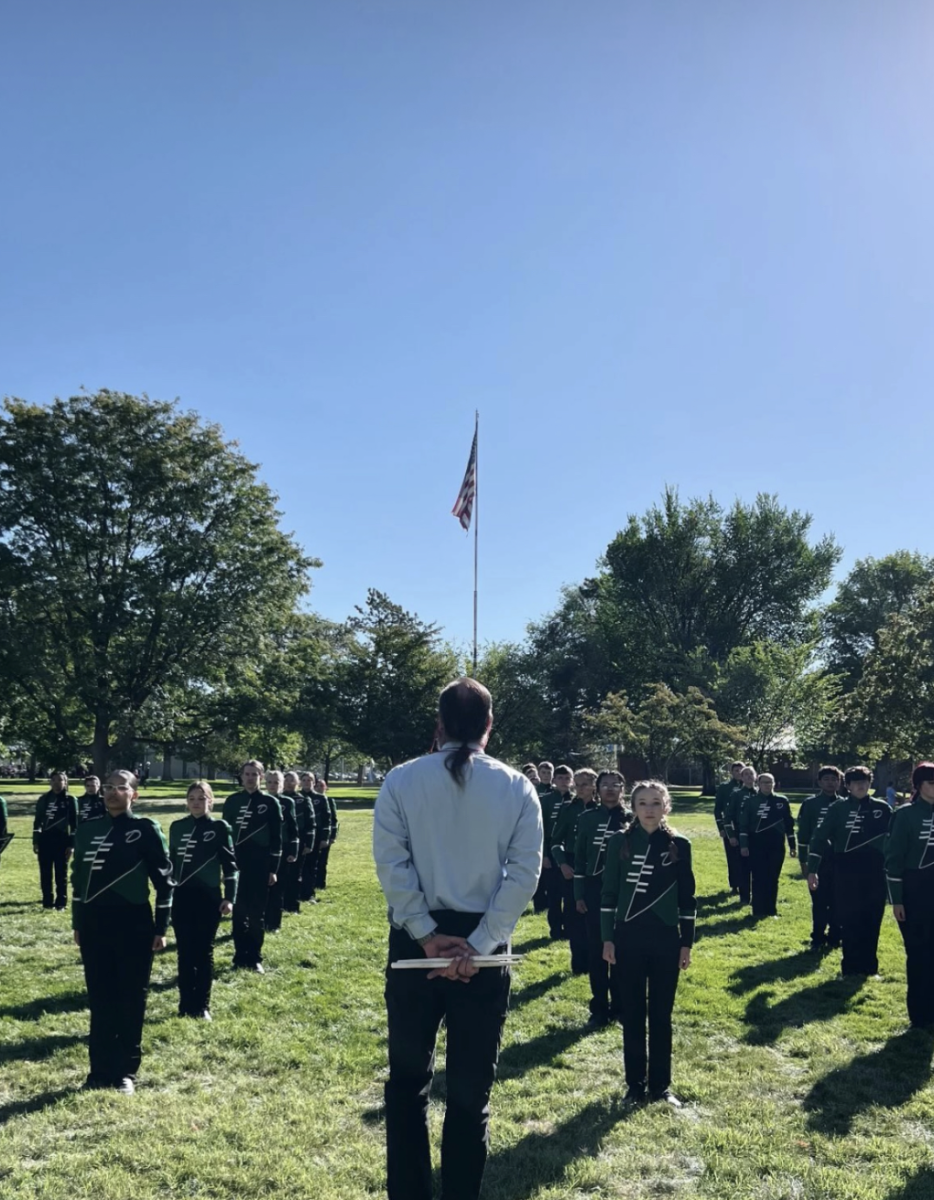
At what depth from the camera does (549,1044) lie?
739 cm

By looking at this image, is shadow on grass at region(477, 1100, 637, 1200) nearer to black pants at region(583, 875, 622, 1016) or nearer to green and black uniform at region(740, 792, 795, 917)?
black pants at region(583, 875, 622, 1016)

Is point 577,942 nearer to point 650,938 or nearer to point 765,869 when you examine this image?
point 650,938

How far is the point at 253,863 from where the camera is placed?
9867 millimetres

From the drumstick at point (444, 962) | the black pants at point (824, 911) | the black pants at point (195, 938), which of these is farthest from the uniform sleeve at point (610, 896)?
the black pants at point (824, 911)

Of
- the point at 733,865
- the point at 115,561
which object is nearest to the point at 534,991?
the point at 733,865

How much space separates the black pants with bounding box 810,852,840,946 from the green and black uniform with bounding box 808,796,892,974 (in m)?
0.71

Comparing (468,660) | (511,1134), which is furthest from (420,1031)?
(468,660)

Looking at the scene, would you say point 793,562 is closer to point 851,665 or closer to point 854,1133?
point 851,665

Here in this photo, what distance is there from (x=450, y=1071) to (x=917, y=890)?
227 inches

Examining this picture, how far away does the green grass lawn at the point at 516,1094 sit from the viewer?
4.87 m

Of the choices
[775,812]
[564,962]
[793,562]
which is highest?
[793,562]

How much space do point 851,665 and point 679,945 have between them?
216ft

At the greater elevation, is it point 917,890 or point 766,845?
point 917,890

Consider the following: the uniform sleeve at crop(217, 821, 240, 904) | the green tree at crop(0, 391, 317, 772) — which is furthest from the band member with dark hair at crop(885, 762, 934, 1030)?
the green tree at crop(0, 391, 317, 772)
